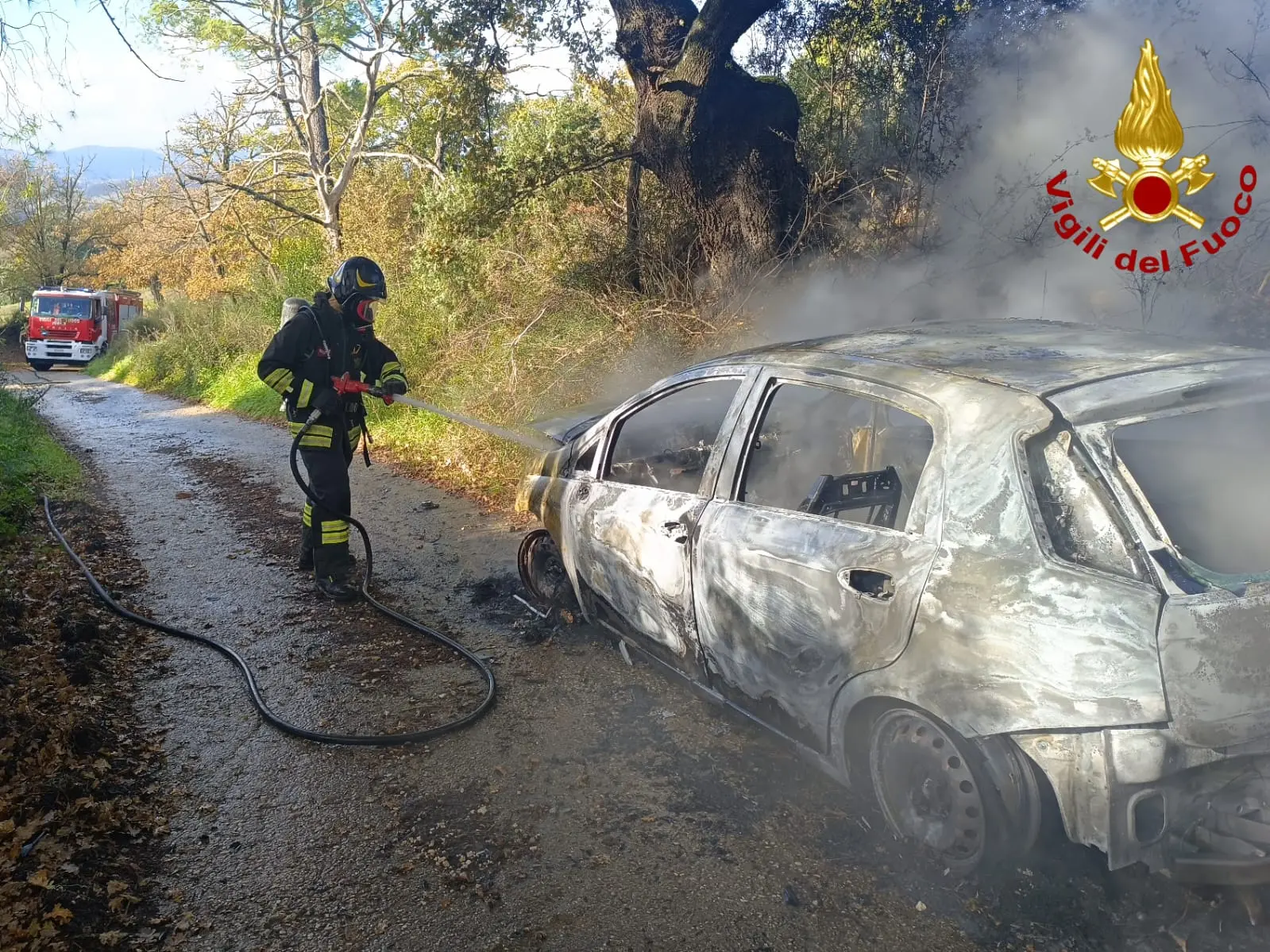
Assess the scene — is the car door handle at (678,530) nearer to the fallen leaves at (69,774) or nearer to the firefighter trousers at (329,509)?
the fallen leaves at (69,774)

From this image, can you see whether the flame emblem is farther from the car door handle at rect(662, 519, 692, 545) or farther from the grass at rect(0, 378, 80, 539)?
the grass at rect(0, 378, 80, 539)

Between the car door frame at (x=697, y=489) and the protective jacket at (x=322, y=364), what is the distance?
6.42 ft

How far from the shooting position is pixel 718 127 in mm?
8336

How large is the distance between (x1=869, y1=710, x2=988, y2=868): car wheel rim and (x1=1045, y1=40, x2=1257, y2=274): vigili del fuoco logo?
5.74 metres

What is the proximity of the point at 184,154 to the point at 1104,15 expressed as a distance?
1927 cm

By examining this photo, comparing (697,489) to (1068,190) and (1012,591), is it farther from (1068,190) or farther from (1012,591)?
(1068,190)

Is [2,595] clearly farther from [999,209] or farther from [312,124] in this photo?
[312,124]

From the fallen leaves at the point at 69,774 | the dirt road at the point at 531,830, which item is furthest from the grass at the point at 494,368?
the fallen leaves at the point at 69,774

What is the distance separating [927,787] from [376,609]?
3.56 meters

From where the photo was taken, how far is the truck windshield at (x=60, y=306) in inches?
1061

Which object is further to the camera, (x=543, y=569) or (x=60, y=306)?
(x=60, y=306)

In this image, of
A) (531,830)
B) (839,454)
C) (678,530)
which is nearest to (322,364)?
(678,530)

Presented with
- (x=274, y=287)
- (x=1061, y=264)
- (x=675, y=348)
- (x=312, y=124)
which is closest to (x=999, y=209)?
(x=1061, y=264)

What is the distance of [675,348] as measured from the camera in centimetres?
815
